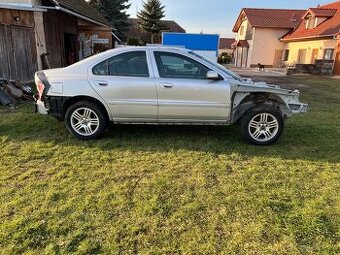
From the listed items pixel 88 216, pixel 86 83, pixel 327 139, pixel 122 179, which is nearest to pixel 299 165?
pixel 327 139

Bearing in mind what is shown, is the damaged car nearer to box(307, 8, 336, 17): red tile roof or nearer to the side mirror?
the side mirror

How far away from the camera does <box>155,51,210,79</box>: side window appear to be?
5.30 meters

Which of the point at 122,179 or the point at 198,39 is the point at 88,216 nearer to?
the point at 122,179

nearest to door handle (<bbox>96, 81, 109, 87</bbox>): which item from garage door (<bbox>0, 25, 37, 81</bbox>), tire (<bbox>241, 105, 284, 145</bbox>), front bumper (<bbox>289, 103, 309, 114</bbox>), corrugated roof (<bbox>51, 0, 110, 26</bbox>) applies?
tire (<bbox>241, 105, 284, 145</bbox>)

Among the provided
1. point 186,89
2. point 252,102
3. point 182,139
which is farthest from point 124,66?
point 252,102

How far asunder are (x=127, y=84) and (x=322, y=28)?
95.3 feet

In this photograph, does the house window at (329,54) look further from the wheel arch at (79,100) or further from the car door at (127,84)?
the wheel arch at (79,100)

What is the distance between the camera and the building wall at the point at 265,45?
1458 inches

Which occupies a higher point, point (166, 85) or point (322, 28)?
point (322, 28)

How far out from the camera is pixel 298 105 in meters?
5.58

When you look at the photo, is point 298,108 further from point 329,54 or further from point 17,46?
point 329,54

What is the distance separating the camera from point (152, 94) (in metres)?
5.29

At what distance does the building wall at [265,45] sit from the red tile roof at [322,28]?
7.93 ft

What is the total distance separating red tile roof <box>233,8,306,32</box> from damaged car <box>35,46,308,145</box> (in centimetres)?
3425
